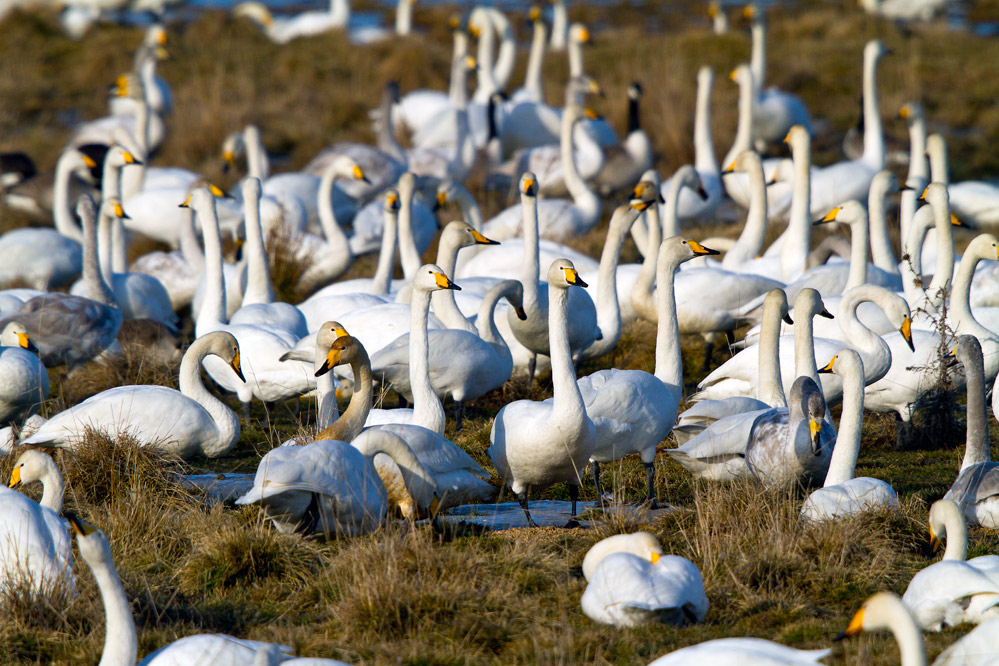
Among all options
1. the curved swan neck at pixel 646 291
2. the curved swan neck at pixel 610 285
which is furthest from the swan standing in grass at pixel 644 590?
the curved swan neck at pixel 646 291

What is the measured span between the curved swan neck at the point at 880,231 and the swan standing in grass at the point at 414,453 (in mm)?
5282

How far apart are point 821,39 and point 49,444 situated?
21.4 m

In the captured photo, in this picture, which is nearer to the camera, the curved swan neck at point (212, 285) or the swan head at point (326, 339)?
the swan head at point (326, 339)

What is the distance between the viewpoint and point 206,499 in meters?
5.64

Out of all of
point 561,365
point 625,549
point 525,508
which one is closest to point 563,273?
point 561,365

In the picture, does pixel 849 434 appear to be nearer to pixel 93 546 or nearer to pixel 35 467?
pixel 93 546

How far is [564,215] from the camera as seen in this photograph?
12.6 m

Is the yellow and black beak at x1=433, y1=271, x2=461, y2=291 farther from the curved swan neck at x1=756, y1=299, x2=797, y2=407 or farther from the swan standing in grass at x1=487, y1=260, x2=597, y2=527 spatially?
the curved swan neck at x1=756, y1=299, x2=797, y2=407

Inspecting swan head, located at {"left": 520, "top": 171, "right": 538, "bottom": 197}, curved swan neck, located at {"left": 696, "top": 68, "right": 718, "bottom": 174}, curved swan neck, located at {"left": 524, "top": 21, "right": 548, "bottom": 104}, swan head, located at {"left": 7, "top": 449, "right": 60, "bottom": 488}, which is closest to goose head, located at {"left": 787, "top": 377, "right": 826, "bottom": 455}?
swan head, located at {"left": 7, "top": 449, "right": 60, "bottom": 488}

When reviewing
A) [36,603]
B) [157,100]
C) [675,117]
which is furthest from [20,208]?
[36,603]

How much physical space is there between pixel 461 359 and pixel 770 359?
6.03ft

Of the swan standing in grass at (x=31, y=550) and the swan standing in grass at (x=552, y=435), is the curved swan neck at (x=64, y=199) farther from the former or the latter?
the swan standing in grass at (x=31, y=550)

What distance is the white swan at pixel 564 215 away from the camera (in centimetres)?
1228

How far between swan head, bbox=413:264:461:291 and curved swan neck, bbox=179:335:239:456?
1267 millimetres
